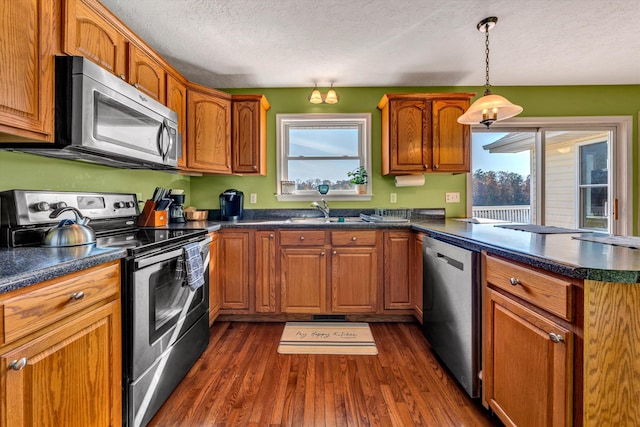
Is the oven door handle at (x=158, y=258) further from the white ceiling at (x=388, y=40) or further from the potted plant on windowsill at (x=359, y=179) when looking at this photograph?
the potted plant on windowsill at (x=359, y=179)

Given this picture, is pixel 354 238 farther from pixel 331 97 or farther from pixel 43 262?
pixel 43 262

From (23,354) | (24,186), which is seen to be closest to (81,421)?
(23,354)

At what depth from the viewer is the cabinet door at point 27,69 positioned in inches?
45.0

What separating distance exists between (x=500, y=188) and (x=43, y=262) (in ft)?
12.4

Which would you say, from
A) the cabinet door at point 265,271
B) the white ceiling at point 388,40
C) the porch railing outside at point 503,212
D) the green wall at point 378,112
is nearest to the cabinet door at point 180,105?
Result: the white ceiling at point 388,40

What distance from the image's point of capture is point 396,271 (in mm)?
2609

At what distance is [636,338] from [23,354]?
1.88 metres

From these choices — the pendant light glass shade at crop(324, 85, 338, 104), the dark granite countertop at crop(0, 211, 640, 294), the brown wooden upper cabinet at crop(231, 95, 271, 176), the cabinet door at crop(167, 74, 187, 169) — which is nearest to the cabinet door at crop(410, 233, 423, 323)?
the dark granite countertop at crop(0, 211, 640, 294)

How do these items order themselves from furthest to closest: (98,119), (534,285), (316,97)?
(316,97) < (98,119) < (534,285)

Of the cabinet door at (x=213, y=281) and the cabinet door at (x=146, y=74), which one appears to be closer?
the cabinet door at (x=146, y=74)

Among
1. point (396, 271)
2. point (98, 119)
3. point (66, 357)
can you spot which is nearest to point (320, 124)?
point (396, 271)

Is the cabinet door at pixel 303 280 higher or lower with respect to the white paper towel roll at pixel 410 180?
lower

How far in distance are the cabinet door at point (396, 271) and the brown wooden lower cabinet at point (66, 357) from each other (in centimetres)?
198

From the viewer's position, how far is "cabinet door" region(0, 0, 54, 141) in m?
1.14
